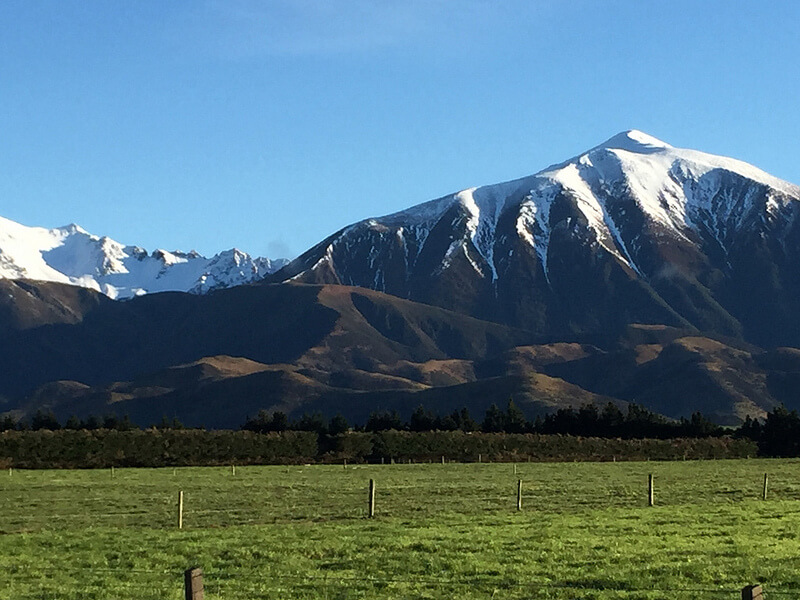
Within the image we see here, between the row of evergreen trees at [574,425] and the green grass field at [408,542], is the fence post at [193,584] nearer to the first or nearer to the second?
the green grass field at [408,542]

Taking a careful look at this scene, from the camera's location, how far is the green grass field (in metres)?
27.1

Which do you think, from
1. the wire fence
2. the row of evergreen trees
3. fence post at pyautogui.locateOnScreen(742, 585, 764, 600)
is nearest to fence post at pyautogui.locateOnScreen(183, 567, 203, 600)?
the wire fence

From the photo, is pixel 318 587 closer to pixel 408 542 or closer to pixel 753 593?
pixel 408 542

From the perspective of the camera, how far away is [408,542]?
34625 millimetres

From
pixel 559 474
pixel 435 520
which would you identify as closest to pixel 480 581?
pixel 435 520

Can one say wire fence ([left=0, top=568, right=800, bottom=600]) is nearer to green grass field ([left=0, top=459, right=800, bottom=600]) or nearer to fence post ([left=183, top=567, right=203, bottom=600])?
green grass field ([left=0, top=459, right=800, bottom=600])

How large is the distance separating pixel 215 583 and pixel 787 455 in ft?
344

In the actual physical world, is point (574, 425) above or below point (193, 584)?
above

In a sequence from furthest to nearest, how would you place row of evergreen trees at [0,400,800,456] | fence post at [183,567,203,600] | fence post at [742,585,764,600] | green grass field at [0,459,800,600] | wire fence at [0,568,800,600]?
row of evergreen trees at [0,400,800,456], green grass field at [0,459,800,600], wire fence at [0,568,800,600], fence post at [183,567,203,600], fence post at [742,585,764,600]

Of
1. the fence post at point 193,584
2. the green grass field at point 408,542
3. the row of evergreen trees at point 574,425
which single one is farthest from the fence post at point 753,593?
the row of evergreen trees at point 574,425

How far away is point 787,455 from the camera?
123750 millimetres

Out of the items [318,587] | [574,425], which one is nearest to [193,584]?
[318,587]

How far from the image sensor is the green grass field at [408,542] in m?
27.1

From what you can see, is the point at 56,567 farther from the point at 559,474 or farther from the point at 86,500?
the point at 559,474
